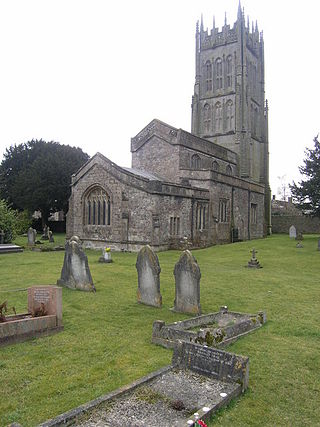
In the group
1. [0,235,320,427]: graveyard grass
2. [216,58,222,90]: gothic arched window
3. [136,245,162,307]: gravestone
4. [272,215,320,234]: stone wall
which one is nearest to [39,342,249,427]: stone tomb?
[0,235,320,427]: graveyard grass

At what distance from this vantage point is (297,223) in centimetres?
4366

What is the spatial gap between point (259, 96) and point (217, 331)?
1739 inches

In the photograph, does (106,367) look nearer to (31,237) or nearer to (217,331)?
(217,331)

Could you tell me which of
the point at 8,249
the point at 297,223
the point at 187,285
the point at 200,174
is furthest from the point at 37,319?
the point at 297,223

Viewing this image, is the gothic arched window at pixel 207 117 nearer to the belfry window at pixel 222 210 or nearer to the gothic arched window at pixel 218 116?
the gothic arched window at pixel 218 116

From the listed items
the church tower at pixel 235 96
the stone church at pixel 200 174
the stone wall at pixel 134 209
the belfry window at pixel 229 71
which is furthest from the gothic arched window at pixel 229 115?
the stone wall at pixel 134 209

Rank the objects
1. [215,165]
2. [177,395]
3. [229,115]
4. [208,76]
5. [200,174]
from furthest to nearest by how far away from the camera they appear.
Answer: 1. [208,76]
2. [229,115]
3. [215,165]
4. [200,174]
5. [177,395]

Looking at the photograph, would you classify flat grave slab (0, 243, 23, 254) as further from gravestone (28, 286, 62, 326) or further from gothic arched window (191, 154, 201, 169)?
gravestone (28, 286, 62, 326)

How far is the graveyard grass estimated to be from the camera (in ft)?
14.0

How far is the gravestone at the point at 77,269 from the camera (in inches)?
412

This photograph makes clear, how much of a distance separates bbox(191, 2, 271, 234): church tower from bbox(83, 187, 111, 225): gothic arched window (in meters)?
19.8

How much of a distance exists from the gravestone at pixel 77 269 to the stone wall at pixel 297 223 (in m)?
35.3

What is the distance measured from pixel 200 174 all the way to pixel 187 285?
19.1m

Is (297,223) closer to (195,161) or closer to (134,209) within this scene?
(195,161)
